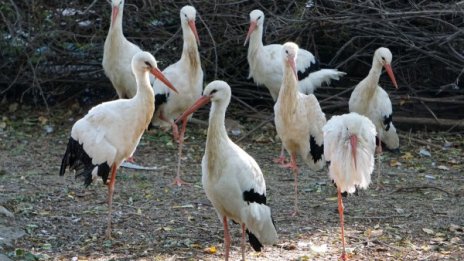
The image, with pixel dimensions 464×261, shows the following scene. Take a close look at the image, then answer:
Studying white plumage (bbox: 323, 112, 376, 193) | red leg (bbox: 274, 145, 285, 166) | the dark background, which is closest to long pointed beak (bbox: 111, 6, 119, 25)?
the dark background

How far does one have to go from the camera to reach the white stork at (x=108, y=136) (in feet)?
20.9

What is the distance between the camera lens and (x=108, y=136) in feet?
21.0

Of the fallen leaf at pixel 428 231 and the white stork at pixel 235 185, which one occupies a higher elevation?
the white stork at pixel 235 185

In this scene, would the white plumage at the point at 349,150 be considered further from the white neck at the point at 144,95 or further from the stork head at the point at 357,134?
the white neck at the point at 144,95

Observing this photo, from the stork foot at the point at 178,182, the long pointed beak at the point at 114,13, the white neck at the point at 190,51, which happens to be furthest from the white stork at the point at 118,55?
the stork foot at the point at 178,182

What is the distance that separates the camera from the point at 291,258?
5.86m

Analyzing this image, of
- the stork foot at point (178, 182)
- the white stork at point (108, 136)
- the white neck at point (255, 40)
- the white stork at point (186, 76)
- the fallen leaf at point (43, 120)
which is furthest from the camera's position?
the fallen leaf at point (43, 120)

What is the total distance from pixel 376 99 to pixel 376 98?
0.5 inches

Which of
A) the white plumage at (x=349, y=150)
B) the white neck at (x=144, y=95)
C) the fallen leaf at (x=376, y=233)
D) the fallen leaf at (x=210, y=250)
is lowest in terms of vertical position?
the fallen leaf at (x=210, y=250)

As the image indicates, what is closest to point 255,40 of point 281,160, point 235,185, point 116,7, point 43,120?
point 281,160

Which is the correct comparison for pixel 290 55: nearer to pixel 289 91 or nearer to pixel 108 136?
pixel 289 91

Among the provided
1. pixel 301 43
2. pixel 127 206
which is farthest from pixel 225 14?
pixel 127 206

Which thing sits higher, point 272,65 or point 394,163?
point 272,65

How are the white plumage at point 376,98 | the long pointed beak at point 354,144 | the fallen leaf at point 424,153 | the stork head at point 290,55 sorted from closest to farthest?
the long pointed beak at point 354,144 < the stork head at point 290,55 < the white plumage at point 376,98 < the fallen leaf at point 424,153
